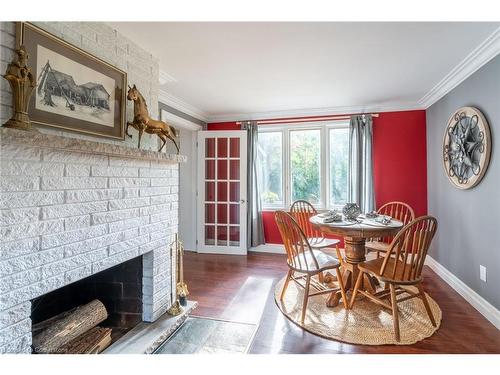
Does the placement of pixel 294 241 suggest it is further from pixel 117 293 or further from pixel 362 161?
pixel 362 161

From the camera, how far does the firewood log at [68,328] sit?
55.4 inches

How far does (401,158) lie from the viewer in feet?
12.4

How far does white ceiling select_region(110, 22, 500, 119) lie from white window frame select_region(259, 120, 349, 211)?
1.94 feet

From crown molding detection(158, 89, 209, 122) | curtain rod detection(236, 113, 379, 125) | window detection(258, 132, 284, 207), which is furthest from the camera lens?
window detection(258, 132, 284, 207)

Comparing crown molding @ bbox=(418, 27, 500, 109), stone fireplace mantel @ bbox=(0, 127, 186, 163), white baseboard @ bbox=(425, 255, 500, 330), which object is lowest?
white baseboard @ bbox=(425, 255, 500, 330)

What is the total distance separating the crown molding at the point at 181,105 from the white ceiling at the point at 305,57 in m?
0.10

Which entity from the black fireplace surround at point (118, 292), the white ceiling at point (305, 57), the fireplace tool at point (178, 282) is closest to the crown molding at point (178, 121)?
the white ceiling at point (305, 57)

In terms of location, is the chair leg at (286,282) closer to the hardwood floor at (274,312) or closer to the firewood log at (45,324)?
the hardwood floor at (274,312)

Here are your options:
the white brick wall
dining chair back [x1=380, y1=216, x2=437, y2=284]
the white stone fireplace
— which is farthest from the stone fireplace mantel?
dining chair back [x1=380, y1=216, x2=437, y2=284]

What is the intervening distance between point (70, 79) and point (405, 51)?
8.26ft

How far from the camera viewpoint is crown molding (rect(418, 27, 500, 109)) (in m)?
2.03

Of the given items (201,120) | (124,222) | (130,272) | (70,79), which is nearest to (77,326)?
(130,272)

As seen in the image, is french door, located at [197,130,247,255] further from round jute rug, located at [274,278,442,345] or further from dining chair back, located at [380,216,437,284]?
dining chair back, located at [380,216,437,284]

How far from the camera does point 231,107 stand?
3.95 metres
